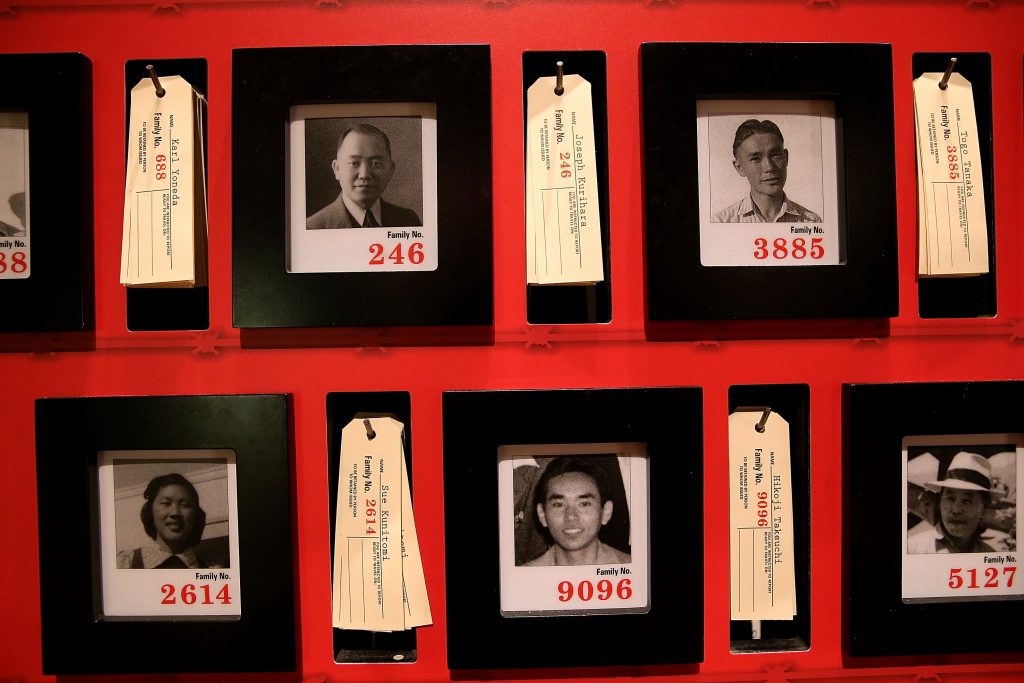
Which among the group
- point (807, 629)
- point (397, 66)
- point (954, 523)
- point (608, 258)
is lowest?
point (807, 629)

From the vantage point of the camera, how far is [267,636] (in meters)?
0.82

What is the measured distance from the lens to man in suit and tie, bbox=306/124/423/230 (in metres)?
0.82

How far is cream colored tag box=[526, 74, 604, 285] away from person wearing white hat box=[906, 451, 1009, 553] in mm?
495

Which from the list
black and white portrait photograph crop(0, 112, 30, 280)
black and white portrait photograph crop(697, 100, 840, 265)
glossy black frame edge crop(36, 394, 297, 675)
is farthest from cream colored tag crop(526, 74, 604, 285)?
black and white portrait photograph crop(0, 112, 30, 280)

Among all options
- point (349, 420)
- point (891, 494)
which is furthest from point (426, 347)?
point (891, 494)

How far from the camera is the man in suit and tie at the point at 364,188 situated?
2.70 feet

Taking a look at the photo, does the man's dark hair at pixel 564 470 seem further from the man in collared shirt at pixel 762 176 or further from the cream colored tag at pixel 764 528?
the man in collared shirt at pixel 762 176

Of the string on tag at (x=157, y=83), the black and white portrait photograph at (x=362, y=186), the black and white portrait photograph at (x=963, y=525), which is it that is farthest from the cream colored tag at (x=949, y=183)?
the string on tag at (x=157, y=83)

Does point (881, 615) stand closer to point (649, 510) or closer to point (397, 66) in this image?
point (649, 510)

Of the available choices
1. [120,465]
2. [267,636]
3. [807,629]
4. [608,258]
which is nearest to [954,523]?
[807,629]

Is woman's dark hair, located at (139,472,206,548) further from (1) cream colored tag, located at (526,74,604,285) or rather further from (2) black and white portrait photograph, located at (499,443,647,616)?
(1) cream colored tag, located at (526,74,604,285)

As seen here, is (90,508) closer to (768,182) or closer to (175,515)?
(175,515)

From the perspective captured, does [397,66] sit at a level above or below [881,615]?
above

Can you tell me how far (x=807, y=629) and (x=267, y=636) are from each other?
0.65m
